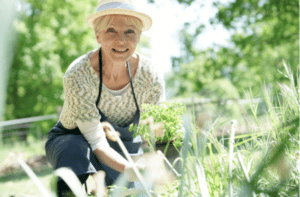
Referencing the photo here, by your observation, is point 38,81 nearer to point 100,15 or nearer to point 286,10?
point 286,10

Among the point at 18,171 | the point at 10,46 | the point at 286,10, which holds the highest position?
the point at 286,10

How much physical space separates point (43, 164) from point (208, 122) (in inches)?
269

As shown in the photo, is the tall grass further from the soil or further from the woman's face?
the soil

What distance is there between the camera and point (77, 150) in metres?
1.97

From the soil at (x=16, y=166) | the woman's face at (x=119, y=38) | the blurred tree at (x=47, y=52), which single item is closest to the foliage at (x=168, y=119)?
the woman's face at (x=119, y=38)

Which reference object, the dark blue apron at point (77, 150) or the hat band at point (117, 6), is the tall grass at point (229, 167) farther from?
the hat band at point (117, 6)

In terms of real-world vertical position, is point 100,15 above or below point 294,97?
above

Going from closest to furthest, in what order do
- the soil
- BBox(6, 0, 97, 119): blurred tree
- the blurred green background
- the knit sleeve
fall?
the knit sleeve
the soil
the blurred green background
BBox(6, 0, 97, 119): blurred tree

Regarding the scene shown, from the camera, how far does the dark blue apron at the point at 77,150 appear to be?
1.91 m

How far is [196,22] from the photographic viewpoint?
9523 millimetres

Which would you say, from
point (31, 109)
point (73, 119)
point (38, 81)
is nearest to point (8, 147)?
point (38, 81)

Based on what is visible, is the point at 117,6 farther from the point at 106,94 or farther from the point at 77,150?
the point at 77,150

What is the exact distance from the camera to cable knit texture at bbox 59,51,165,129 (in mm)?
2074

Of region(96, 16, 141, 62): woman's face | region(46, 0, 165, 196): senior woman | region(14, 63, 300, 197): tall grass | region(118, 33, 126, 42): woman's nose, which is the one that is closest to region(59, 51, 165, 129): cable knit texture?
region(46, 0, 165, 196): senior woman
